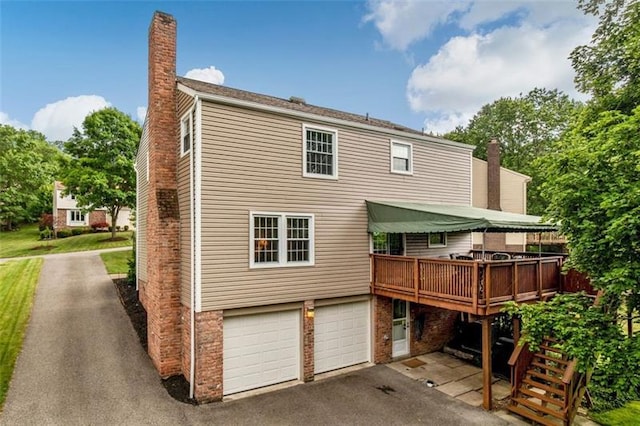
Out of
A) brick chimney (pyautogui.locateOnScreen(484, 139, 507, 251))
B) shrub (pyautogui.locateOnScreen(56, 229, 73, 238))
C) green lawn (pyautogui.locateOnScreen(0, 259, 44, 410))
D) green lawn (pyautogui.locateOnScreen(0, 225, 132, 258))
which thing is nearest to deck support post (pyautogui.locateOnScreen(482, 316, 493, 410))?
green lawn (pyautogui.locateOnScreen(0, 259, 44, 410))

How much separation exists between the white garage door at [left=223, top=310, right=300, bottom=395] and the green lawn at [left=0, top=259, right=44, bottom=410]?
5113mm

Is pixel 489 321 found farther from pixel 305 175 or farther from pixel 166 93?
pixel 166 93

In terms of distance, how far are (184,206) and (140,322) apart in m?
5.87

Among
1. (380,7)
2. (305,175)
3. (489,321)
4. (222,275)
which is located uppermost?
(380,7)

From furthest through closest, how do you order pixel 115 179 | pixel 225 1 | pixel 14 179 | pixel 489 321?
1. pixel 14 179
2. pixel 115 179
3. pixel 225 1
4. pixel 489 321

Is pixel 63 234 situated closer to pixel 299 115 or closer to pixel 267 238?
pixel 267 238

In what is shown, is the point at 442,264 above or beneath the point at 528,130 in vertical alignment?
beneath

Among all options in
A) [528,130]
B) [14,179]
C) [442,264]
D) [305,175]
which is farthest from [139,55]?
Answer: [528,130]

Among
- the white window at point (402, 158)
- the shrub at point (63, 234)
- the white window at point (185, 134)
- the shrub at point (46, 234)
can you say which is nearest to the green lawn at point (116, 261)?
the shrub at point (46, 234)

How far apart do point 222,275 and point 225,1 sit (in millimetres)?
12618

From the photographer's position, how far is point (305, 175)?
10.1m

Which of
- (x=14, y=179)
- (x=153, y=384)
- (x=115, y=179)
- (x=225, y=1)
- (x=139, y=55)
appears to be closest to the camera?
(x=153, y=384)

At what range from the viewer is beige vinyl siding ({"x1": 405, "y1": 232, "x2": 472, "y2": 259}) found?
12383mm

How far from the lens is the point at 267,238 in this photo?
9469mm
